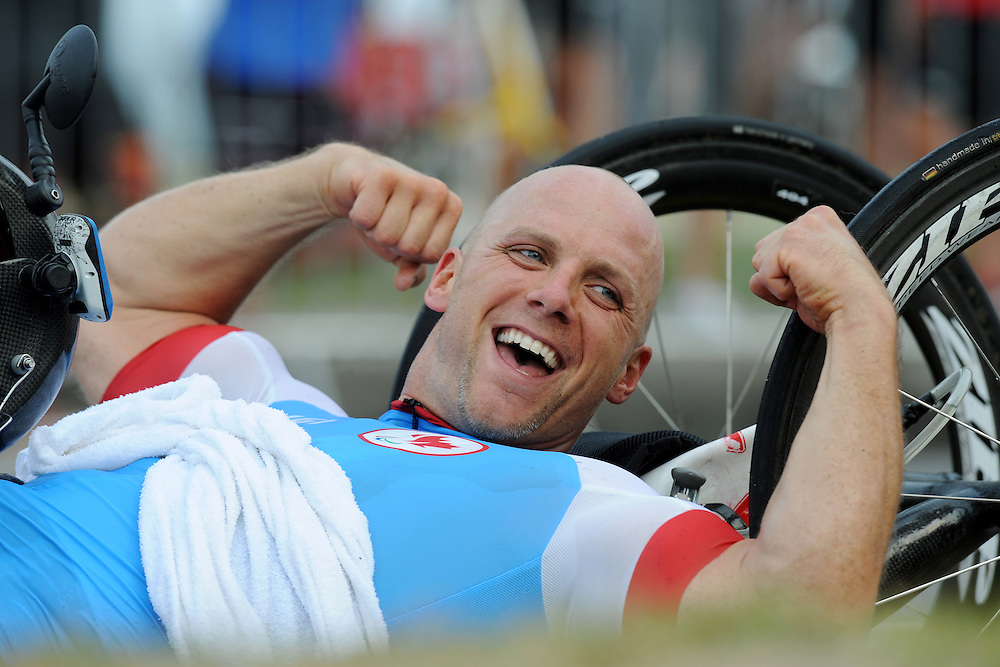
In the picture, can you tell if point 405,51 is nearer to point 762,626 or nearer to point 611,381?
point 611,381

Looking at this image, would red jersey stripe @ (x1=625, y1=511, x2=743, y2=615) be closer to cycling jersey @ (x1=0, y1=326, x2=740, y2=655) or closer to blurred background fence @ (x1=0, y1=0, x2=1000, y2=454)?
cycling jersey @ (x1=0, y1=326, x2=740, y2=655)

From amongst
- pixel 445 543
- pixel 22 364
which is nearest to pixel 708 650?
pixel 445 543

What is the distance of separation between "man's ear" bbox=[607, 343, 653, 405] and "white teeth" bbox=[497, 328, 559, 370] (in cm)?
24

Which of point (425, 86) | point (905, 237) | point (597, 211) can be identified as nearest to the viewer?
point (905, 237)

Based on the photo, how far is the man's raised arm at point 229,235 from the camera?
2.19 m

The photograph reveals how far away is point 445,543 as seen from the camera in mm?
1472

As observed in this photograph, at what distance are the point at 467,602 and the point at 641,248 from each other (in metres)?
0.87

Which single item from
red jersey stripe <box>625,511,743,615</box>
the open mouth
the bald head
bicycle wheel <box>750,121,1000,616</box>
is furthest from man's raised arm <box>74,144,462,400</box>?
red jersey stripe <box>625,511,743,615</box>

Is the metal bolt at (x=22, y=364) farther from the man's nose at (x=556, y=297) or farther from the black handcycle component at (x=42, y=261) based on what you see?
the man's nose at (x=556, y=297)

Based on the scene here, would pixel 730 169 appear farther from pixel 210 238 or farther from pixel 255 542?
pixel 255 542

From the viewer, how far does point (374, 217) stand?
7.10 feet

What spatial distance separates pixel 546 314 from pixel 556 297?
0.13ft

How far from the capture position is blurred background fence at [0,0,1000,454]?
5.32 m

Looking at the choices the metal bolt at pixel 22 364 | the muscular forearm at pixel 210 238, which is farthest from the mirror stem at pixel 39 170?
the muscular forearm at pixel 210 238
